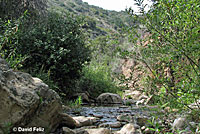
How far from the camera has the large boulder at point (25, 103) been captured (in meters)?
2.33

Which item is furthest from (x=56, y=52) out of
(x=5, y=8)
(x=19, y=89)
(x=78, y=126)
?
(x=19, y=89)

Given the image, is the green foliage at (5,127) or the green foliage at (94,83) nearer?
the green foliage at (5,127)

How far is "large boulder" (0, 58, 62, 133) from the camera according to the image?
91.9 inches

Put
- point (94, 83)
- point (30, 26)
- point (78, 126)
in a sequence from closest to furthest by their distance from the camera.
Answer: point (78, 126) → point (30, 26) → point (94, 83)

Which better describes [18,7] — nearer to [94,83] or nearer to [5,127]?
[94,83]

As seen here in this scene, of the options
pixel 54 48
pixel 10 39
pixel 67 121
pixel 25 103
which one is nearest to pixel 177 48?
pixel 25 103

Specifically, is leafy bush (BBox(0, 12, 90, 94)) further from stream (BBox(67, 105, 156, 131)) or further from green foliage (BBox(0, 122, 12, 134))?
green foliage (BBox(0, 122, 12, 134))

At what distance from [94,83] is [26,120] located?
936 cm

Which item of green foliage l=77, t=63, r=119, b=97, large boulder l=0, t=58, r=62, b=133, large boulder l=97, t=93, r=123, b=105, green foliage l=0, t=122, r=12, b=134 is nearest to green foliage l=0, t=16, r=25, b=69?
large boulder l=0, t=58, r=62, b=133

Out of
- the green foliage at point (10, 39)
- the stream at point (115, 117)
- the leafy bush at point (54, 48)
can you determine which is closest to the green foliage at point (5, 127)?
the stream at point (115, 117)

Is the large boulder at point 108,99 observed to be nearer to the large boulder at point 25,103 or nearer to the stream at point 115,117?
the stream at point 115,117

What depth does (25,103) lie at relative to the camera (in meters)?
2.56

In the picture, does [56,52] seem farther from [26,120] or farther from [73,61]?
[26,120]

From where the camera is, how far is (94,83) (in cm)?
1193
